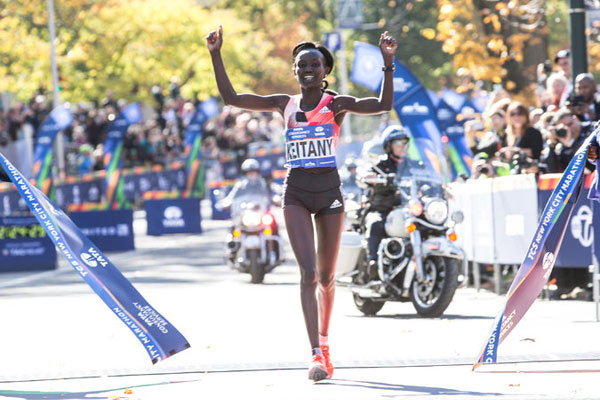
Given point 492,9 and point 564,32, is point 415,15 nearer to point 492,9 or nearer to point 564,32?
point 564,32

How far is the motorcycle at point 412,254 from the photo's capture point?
1302 cm

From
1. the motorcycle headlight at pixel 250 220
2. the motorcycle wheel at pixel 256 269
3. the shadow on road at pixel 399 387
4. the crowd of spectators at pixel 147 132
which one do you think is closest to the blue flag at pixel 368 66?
the motorcycle headlight at pixel 250 220

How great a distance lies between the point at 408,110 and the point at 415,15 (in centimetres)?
3356

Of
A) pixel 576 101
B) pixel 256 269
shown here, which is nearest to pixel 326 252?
pixel 576 101

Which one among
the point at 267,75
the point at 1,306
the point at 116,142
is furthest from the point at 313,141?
the point at 267,75

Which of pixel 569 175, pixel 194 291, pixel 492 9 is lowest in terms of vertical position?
pixel 194 291

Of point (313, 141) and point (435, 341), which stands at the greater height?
point (313, 141)

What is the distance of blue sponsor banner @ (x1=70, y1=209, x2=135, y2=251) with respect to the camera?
88.4 ft

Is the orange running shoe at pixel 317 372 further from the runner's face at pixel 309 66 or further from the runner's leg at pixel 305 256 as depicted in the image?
the runner's face at pixel 309 66

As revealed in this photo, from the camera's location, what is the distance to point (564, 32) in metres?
59.4

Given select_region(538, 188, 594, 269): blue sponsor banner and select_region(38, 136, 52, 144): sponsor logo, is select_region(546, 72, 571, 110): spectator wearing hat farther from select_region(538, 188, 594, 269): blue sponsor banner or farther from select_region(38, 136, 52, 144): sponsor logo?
select_region(38, 136, 52, 144): sponsor logo

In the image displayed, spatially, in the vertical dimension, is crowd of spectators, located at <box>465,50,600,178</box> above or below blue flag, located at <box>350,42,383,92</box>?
below

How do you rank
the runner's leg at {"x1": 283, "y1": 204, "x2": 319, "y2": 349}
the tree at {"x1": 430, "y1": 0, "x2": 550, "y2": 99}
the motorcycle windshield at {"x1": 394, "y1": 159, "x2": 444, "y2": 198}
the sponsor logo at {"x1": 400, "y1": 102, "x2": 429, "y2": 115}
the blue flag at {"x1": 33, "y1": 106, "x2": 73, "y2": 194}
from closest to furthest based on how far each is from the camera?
the runner's leg at {"x1": 283, "y1": 204, "x2": 319, "y2": 349} → the motorcycle windshield at {"x1": 394, "y1": 159, "x2": 444, "y2": 198} → the sponsor logo at {"x1": 400, "y1": 102, "x2": 429, "y2": 115} → the tree at {"x1": 430, "y1": 0, "x2": 550, "y2": 99} → the blue flag at {"x1": 33, "y1": 106, "x2": 73, "y2": 194}

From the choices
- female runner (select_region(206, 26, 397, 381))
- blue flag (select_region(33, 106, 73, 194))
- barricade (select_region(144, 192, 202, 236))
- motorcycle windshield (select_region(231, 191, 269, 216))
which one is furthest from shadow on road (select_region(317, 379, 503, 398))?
barricade (select_region(144, 192, 202, 236))
